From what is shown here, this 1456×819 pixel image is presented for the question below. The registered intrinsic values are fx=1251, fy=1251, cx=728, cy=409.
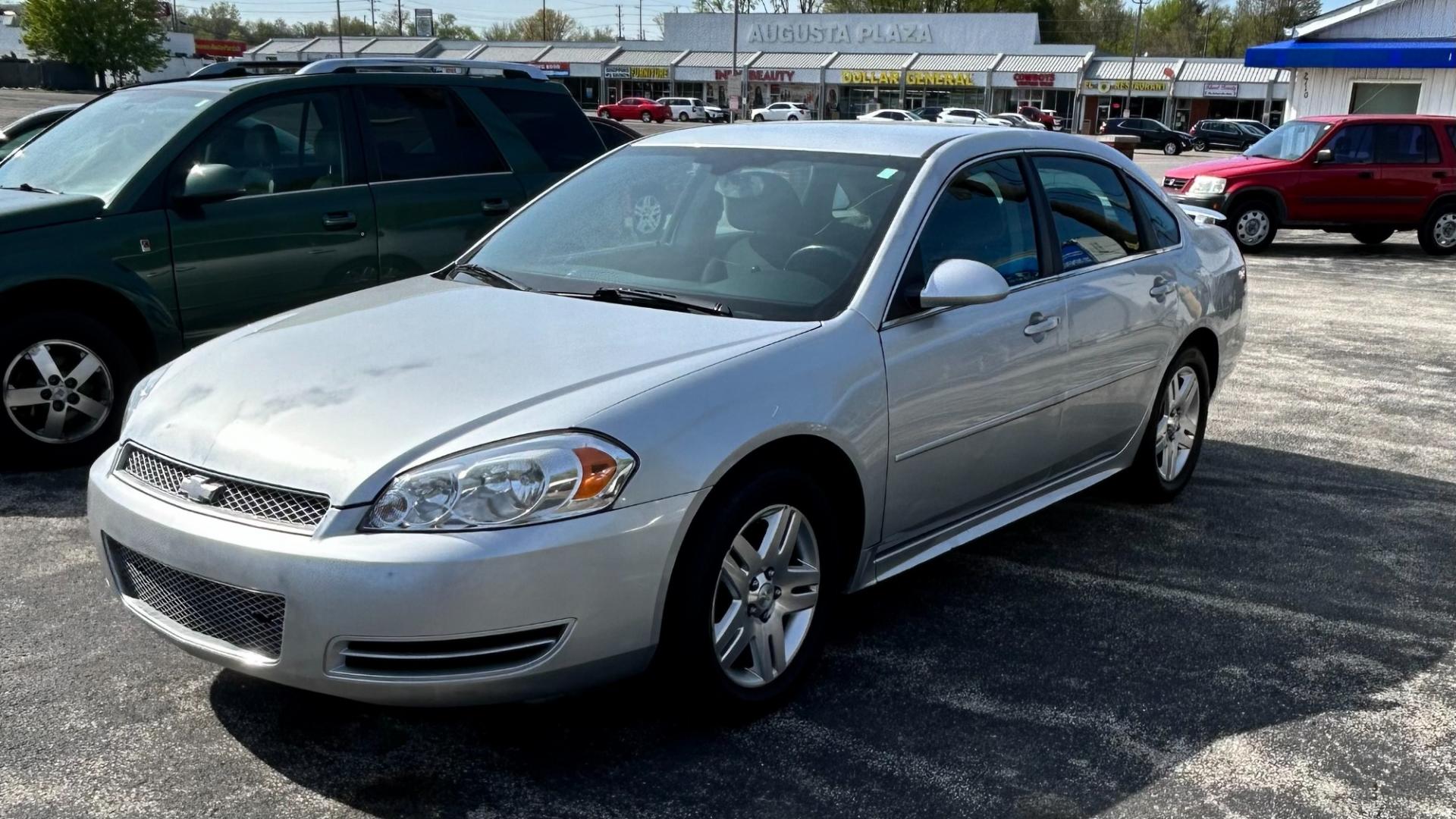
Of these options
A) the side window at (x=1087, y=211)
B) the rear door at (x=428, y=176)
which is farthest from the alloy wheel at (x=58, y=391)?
the side window at (x=1087, y=211)

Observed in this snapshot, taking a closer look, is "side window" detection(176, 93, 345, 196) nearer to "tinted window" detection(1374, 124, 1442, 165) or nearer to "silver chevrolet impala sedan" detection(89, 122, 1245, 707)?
"silver chevrolet impala sedan" detection(89, 122, 1245, 707)

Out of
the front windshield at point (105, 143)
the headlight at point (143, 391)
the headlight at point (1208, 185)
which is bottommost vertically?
the headlight at point (1208, 185)

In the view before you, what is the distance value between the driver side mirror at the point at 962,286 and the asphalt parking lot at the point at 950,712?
1.13 m

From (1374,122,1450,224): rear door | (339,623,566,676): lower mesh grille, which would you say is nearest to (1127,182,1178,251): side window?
(339,623,566,676): lower mesh grille

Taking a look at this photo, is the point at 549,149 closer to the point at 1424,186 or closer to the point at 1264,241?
the point at 1264,241

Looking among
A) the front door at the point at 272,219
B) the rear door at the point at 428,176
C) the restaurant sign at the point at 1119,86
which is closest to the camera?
the front door at the point at 272,219

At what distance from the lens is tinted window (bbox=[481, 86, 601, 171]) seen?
7512 mm

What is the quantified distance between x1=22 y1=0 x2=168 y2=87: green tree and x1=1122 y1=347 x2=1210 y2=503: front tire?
82141mm

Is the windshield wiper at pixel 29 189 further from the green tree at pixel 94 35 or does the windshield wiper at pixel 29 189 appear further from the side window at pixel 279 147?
the green tree at pixel 94 35

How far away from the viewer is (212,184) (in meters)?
6.05

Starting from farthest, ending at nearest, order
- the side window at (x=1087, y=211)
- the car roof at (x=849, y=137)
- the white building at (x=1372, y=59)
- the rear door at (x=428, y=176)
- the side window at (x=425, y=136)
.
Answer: the white building at (x=1372, y=59), the side window at (x=425, y=136), the rear door at (x=428, y=176), the side window at (x=1087, y=211), the car roof at (x=849, y=137)

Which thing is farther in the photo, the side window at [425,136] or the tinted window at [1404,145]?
the tinted window at [1404,145]

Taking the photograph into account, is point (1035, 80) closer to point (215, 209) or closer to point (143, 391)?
point (215, 209)

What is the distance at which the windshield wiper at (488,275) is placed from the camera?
→ 423 cm
